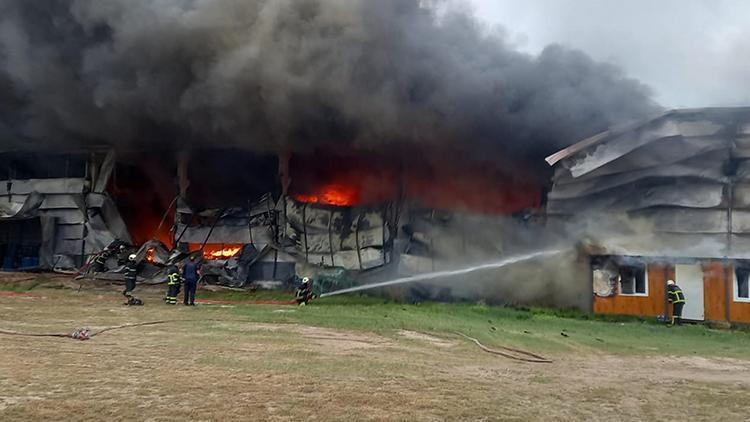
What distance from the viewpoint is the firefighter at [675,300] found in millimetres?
11367

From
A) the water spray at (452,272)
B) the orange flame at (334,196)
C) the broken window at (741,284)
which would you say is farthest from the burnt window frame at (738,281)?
the orange flame at (334,196)

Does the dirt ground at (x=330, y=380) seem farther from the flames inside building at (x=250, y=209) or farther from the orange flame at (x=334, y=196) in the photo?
the orange flame at (x=334, y=196)

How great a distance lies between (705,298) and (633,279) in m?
1.27

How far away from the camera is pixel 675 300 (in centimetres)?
1137

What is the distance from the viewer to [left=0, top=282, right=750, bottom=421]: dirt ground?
4.99m

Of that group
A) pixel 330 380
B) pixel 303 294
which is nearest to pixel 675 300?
pixel 303 294

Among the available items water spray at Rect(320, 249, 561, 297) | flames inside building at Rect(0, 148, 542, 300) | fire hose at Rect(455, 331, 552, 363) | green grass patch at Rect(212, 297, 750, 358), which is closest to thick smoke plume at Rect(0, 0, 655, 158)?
flames inside building at Rect(0, 148, 542, 300)

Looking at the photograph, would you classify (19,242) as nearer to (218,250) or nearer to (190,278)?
(218,250)

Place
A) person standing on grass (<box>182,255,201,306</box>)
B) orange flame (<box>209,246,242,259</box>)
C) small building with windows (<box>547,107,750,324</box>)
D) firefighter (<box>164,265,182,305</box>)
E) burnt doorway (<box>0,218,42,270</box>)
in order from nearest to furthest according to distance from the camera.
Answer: small building with windows (<box>547,107,750,324</box>) → person standing on grass (<box>182,255,201,306</box>) → firefighter (<box>164,265,182,305</box>) → orange flame (<box>209,246,242,259</box>) → burnt doorway (<box>0,218,42,270</box>)

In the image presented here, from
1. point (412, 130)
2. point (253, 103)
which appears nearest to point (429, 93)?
point (412, 130)

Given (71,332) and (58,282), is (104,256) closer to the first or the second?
(58,282)

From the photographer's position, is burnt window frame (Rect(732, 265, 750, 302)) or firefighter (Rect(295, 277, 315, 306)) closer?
burnt window frame (Rect(732, 265, 750, 302))

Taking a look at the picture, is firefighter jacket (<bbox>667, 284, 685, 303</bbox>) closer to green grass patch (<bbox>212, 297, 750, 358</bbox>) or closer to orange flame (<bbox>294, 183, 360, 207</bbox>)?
green grass patch (<bbox>212, 297, 750, 358</bbox>)

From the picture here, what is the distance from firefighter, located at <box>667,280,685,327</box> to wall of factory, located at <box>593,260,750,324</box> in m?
0.33
